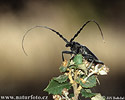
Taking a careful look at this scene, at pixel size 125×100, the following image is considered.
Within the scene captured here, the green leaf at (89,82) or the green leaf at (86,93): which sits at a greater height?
the green leaf at (89,82)

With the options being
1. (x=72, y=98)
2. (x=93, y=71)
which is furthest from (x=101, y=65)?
(x=72, y=98)

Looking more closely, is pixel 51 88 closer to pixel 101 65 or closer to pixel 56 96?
pixel 56 96

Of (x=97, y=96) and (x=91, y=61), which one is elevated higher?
(x=91, y=61)

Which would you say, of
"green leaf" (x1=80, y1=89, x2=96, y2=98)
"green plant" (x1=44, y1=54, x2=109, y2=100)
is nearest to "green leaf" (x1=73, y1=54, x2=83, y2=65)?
"green plant" (x1=44, y1=54, x2=109, y2=100)

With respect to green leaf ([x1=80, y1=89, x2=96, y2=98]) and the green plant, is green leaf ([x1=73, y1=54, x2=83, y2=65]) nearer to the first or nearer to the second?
the green plant

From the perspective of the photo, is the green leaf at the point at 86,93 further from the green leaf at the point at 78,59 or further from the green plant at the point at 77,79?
the green leaf at the point at 78,59

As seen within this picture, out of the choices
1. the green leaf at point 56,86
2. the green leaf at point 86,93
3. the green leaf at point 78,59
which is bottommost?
the green leaf at point 86,93

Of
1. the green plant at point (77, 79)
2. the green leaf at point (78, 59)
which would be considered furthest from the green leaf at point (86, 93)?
the green leaf at point (78, 59)

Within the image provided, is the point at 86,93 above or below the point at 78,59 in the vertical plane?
below
